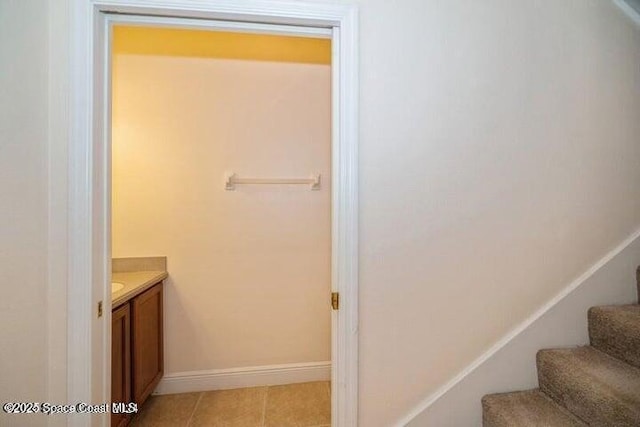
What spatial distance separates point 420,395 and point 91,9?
6.36 feet

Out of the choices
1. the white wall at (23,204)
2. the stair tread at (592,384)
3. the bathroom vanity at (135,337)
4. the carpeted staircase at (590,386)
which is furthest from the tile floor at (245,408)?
the stair tread at (592,384)

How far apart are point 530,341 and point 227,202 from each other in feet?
6.27

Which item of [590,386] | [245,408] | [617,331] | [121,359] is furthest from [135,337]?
[617,331]

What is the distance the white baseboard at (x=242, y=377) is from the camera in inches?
81.1

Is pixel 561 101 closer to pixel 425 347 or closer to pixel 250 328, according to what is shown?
pixel 425 347

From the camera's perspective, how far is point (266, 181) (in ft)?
7.03

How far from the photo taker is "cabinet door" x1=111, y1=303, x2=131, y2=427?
1.41m

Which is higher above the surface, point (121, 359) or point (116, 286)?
point (116, 286)

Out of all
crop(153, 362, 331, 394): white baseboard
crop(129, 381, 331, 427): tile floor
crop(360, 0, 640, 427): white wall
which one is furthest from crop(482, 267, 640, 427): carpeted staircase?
crop(153, 362, 331, 394): white baseboard

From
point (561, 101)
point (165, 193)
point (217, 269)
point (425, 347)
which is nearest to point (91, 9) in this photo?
point (165, 193)

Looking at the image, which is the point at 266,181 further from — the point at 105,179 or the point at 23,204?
the point at 23,204

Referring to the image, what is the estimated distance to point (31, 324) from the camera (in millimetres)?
1014

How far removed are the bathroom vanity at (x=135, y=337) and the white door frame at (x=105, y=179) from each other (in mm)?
362

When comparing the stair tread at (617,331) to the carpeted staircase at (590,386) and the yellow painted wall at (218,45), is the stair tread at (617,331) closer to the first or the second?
the carpeted staircase at (590,386)
